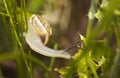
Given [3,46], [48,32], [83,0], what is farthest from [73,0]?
[48,32]

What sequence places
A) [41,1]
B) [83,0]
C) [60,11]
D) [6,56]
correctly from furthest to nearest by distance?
1. [83,0]
2. [60,11]
3. [41,1]
4. [6,56]

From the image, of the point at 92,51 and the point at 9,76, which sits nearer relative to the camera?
the point at 92,51

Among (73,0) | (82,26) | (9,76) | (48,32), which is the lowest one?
(9,76)

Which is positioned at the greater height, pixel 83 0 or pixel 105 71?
pixel 83 0

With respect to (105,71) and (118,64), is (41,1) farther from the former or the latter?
(118,64)

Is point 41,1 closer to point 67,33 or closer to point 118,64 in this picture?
point 67,33

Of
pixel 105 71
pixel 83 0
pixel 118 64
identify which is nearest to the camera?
pixel 118 64

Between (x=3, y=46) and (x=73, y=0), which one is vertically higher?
(x=73, y=0)

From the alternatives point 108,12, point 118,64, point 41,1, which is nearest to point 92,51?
point 118,64

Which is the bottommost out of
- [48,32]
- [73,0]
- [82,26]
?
[48,32]
